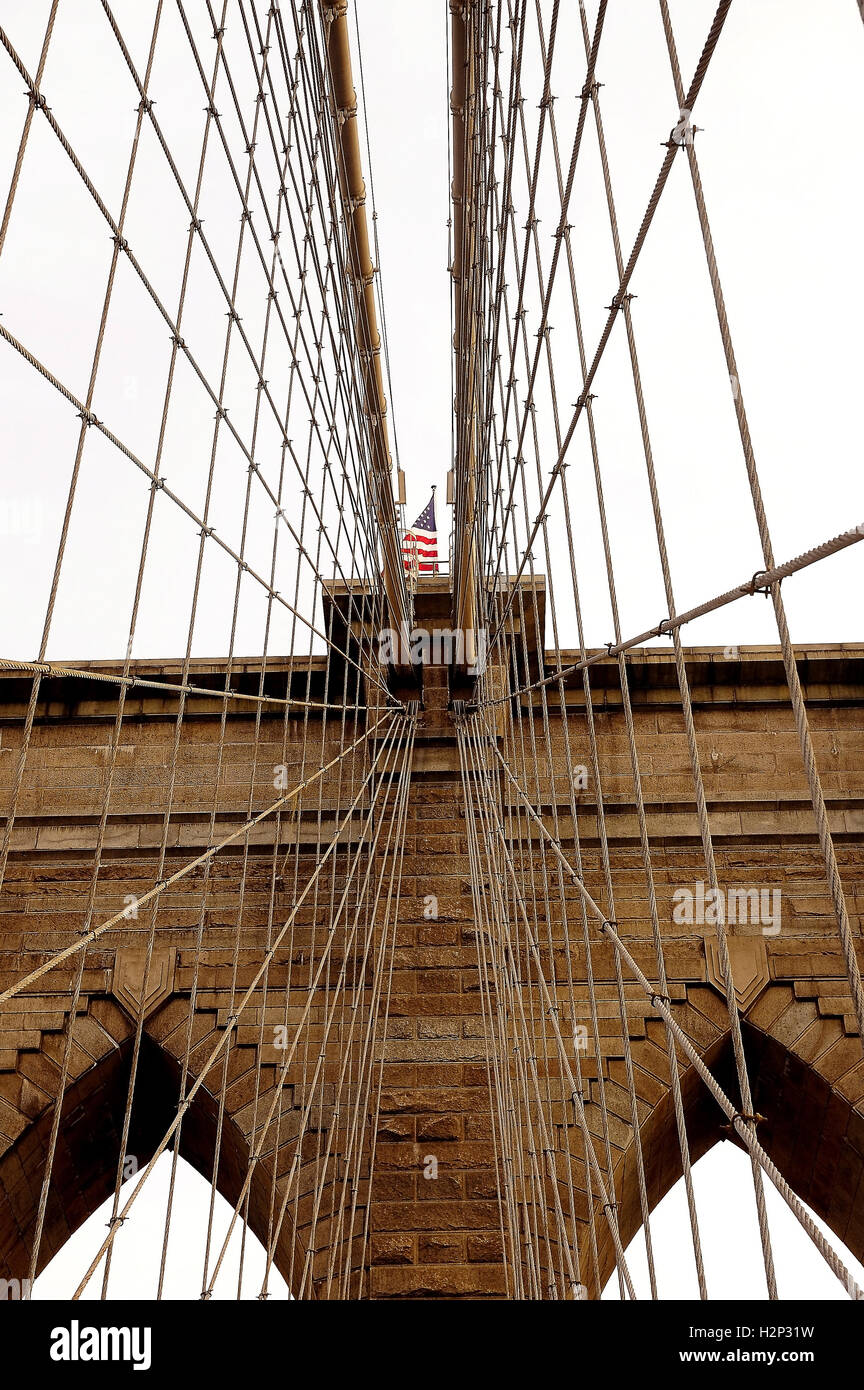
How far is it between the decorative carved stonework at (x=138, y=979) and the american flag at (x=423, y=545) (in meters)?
3.55

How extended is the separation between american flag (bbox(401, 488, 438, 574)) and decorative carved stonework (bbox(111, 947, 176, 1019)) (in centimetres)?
355

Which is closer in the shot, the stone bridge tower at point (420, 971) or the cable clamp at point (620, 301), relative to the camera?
the cable clamp at point (620, 301)

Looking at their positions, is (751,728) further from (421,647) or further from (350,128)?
(350,128)

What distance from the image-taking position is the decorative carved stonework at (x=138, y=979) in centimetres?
602

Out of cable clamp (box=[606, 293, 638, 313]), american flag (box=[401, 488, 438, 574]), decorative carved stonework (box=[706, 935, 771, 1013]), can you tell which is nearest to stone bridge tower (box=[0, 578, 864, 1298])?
decorative carved stonework (box=[706, 935, 771, 1013])

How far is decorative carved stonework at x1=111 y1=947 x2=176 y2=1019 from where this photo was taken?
6023 mm

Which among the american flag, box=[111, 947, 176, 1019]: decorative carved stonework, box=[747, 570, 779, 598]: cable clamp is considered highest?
the american flag

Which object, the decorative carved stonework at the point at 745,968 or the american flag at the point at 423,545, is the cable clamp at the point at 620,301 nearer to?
the decorative carved stonework at the point at 745,968

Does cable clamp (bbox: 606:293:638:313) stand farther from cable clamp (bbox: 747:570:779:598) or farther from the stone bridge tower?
the stone bridge tower

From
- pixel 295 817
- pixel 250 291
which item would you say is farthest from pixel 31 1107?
pixel 250 291

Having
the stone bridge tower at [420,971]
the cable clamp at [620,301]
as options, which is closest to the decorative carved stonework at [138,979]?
the stone bridge tower at [420,971]

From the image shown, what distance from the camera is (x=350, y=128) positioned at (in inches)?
196

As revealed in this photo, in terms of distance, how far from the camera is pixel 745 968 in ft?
20.2
